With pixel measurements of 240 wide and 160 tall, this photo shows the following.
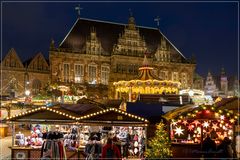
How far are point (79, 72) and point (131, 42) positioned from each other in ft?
24.4

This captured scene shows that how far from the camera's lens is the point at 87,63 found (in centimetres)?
3794

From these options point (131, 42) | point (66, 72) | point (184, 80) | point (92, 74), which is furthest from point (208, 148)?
point (184, 80)

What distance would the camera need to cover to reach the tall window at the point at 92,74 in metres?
38.0

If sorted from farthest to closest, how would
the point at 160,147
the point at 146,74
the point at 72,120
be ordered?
the point at 146,74 → the point at 72,120 → the point at 160,147

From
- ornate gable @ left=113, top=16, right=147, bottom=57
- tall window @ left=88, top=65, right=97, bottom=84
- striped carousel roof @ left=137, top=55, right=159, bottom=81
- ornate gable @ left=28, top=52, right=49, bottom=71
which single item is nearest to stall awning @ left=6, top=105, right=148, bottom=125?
striped carousel roof @ left=137, top=55, right=159, bottom=81

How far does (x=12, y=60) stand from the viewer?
1475 inches

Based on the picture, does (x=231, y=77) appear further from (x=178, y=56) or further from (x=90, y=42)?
(x=90, y=42)

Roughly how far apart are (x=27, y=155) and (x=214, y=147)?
21.2 ft

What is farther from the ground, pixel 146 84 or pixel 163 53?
pixel 163 53

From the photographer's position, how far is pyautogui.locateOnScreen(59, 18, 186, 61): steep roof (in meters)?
38.6

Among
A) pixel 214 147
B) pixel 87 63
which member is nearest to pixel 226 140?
pixel 214 147

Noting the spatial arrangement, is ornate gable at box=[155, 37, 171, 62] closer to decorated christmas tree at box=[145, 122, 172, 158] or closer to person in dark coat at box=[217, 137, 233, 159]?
decorated christmas tree at box=[145, 122, 172, 158]

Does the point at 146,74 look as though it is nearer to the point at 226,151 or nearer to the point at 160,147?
the point at 160,147

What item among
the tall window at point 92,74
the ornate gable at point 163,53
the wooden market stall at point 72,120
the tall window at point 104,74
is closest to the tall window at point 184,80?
the ornate gable at point 163,53
